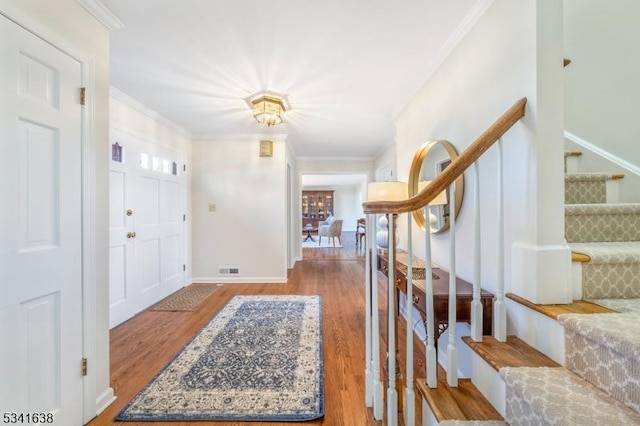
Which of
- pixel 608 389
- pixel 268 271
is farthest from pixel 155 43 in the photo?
pixel 268 271

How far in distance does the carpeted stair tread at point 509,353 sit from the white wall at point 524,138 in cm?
21

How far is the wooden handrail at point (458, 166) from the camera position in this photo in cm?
109

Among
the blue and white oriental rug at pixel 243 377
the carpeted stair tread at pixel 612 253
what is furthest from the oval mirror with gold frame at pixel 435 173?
the blue and white oriental rug at pixel 243 377

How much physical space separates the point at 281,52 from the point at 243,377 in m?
2.28

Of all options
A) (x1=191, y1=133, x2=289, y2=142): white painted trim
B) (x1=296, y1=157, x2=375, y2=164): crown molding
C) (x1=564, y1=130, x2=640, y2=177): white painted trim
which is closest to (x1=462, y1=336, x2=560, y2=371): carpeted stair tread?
(x1=564, y1=130, x2=640, y2=177): white painted trim

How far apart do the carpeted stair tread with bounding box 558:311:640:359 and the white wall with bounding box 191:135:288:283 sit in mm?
3565

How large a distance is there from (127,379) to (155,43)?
90.6 inches

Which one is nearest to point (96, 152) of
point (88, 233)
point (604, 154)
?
point (88, 233)

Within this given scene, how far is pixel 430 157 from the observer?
211cm

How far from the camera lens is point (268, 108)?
2.64 m

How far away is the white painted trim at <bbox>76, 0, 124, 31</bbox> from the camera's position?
142cm

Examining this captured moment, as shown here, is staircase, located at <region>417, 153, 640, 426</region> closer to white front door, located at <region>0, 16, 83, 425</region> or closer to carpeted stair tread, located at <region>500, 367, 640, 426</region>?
carpeted stair tread, located at <region>500, 367, 640, 426</region>

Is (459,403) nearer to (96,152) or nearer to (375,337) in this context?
(375,337)

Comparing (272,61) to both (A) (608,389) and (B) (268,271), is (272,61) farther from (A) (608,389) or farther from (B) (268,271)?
(B) (268,271)
